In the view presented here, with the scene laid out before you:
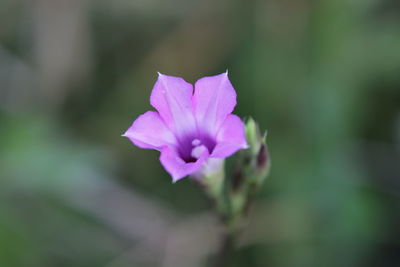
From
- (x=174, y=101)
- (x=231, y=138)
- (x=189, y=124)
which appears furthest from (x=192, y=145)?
(x=231, y=138)

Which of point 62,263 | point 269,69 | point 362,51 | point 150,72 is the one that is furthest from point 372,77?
point 62,263

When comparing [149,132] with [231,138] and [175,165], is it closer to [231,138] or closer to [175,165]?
[175,165]

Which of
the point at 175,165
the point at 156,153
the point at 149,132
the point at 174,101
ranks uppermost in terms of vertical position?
the point at 156,153

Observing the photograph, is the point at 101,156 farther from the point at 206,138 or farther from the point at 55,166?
the point at 206,138

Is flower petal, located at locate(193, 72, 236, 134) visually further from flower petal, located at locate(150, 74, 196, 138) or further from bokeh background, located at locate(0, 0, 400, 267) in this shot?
bokeh background, located at locate(0, 0, 400, 267)

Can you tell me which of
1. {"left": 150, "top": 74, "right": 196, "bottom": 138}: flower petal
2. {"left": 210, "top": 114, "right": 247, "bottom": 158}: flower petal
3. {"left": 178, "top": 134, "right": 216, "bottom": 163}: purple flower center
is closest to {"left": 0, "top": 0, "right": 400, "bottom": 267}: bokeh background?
{"left": 178, "top": 134, "right": 216, "bottom": 163}: purple flower center
